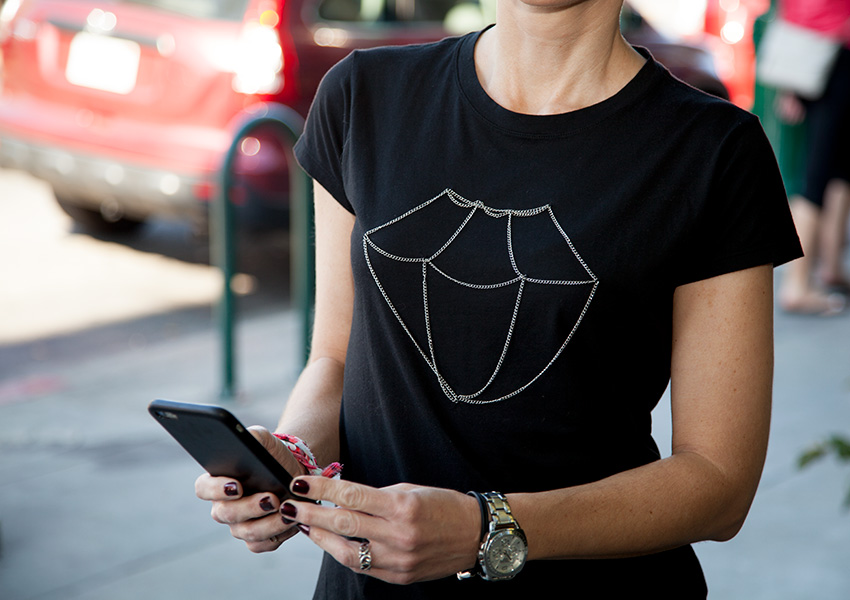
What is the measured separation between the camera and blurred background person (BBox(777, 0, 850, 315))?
5.67 meters

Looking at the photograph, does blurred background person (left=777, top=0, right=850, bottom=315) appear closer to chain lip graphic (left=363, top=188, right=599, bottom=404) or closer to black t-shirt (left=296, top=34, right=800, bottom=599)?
black t-shirt (left=296, top=34, right=800, bottom=599)

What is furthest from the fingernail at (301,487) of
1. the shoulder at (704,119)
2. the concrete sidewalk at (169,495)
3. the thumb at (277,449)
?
Answer: the concrete sidewalk at (169,495)

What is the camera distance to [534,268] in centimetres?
140

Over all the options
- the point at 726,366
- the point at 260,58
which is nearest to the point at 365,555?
the point at 726,366

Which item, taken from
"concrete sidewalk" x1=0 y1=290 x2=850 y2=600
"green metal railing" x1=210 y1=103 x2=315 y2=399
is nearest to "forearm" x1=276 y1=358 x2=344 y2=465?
"concrete sidewalk" x1=0 y1=290 x2=850 y2=600

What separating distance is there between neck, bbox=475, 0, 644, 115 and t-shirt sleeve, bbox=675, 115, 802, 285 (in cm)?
20

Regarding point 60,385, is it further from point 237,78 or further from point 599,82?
point 599,82

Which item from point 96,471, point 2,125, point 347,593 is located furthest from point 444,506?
point 2,125

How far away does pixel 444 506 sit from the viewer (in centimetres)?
126

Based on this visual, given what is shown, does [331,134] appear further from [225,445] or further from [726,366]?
[726,366]

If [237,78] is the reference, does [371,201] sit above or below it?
above

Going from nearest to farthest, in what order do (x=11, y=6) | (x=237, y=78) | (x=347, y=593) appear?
(x=347, y=593) < (x=237, y=78) < (x=11, y=6)

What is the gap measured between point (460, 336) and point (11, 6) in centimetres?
569

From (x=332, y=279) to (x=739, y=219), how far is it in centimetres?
64
